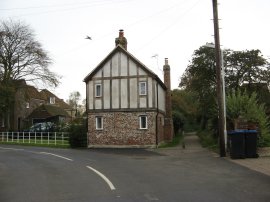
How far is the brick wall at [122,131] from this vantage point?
35281 millimetres

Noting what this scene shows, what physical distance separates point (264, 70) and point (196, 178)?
3152 centimetres

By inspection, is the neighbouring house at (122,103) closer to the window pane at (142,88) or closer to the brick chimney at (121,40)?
the window pane at (142,88)

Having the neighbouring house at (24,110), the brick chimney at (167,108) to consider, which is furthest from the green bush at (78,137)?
the neighbouring house at (24,110)

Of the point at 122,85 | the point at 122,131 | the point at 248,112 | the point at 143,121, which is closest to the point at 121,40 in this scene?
the point at 122,85

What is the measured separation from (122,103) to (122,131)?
2.30 meters

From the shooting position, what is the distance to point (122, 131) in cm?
3578

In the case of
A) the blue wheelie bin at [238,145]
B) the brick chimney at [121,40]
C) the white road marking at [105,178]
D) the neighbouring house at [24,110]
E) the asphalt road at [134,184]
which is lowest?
the asphalt road at [134,184]

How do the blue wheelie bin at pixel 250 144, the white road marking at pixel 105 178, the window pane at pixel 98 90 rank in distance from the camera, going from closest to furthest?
the white road marking at pixel 105 178 < the blue wheelie bin at pixel 250 144 < the window pane at pixel 98 90

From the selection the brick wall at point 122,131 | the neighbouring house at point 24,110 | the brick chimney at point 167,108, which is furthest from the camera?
the neighbouring house at point 24,110

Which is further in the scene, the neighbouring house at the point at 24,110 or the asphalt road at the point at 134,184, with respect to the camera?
the neighbouring house at the point at 24,110

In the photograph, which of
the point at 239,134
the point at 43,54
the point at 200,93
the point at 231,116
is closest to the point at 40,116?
the point at 43,54

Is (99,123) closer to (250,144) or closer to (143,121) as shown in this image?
(143,121)

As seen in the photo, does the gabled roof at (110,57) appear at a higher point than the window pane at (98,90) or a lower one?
higher

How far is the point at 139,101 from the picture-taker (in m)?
35.7
